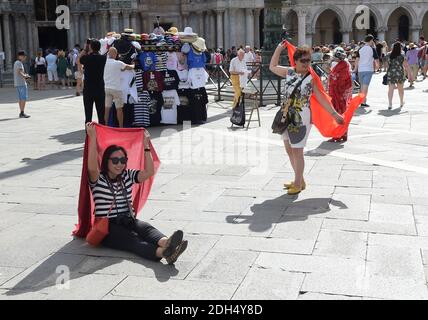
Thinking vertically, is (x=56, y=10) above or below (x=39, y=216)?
above

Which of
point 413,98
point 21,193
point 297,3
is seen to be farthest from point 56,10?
point 21,193

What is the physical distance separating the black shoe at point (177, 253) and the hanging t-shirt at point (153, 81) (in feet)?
25.6

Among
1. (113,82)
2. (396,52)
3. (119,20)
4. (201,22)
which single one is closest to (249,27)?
(201,22)

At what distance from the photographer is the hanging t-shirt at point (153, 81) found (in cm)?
1216

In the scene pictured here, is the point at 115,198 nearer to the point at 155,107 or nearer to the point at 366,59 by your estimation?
the point at 155,107

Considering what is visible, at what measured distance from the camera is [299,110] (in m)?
6.75

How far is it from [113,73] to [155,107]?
65.2 inches

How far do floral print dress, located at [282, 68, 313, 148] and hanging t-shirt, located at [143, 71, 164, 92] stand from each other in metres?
5.83

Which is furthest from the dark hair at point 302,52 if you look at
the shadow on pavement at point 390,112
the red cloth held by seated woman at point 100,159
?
the shadow on pavement at point 390,112

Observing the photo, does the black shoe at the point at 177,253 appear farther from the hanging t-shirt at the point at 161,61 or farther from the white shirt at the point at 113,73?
the hanging t-shirt at the point at 161,61

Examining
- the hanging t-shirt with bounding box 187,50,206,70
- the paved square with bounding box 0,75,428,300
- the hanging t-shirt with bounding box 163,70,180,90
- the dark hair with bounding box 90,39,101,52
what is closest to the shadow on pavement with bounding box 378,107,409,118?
the paved square with bounding box 0,75,428,300

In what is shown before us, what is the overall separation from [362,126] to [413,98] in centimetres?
578

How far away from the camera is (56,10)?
1223 inches
